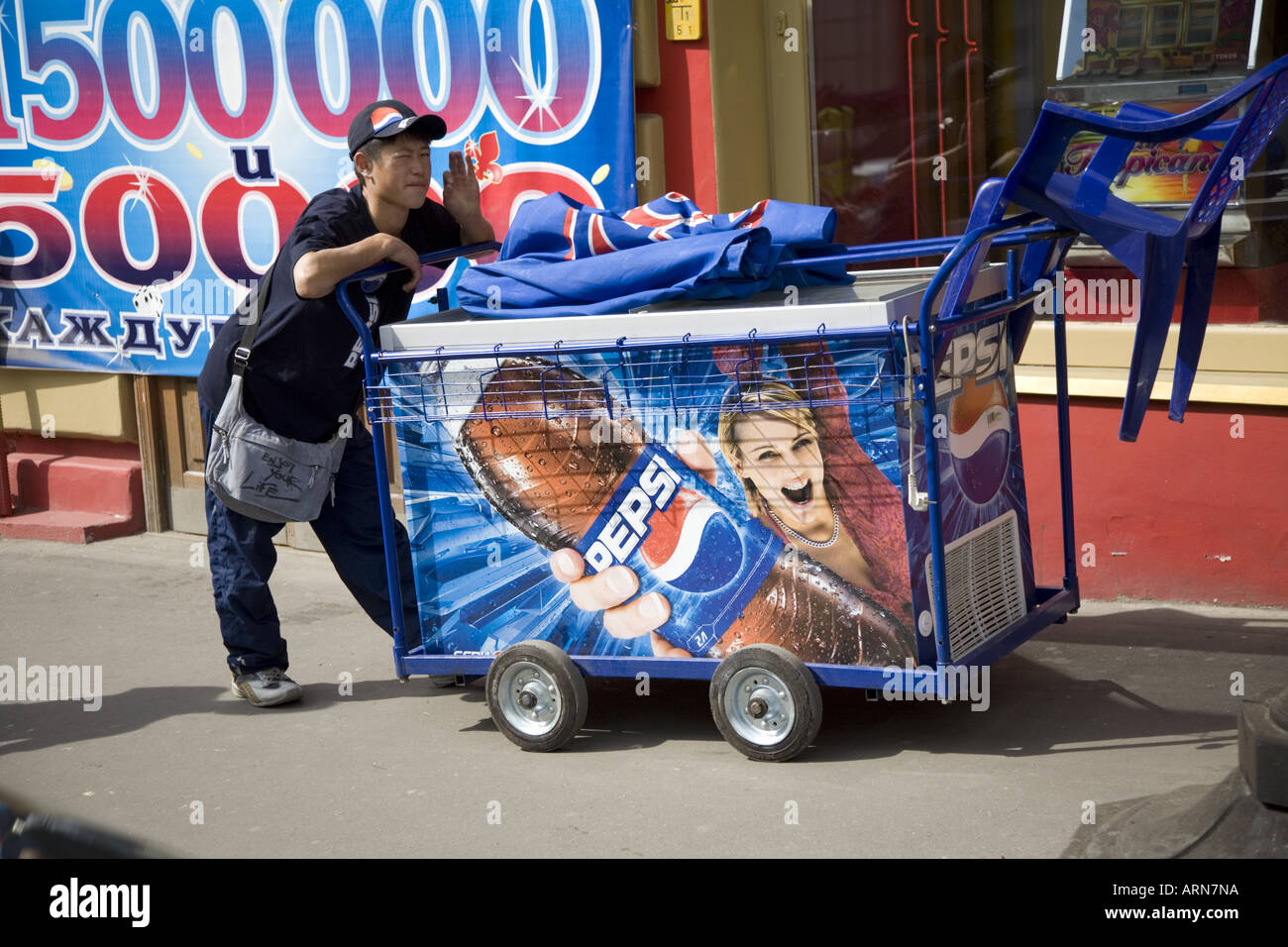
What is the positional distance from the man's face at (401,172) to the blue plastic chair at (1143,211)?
1703mm

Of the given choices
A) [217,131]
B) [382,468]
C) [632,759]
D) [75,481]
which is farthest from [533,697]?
[75,481]

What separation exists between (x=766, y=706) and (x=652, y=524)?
58 cm

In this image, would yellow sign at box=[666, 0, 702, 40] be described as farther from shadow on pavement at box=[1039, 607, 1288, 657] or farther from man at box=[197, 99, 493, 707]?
shadow on pavement at box=[1039, 607, 1288, 657]

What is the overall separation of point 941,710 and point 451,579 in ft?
4.90

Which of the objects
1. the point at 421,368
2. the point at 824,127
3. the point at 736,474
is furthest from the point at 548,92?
the point at 736,474

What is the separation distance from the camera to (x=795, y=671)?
3924 mm

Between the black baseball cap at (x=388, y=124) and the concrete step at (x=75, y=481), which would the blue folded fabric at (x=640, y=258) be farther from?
the concrete step at (x=75, y=481)

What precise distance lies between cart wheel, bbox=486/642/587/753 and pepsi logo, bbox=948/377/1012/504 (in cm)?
121

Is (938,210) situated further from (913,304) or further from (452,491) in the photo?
(452,491)

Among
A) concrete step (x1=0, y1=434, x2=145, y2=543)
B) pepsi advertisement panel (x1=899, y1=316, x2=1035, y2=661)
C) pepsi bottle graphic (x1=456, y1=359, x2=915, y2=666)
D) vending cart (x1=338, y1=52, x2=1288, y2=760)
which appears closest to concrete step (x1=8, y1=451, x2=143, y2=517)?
concrete step (x1=0, y1=434, x2=145, y2=543)

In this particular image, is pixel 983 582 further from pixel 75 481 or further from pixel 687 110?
pixel 75 481

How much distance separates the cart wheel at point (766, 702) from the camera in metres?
3.95

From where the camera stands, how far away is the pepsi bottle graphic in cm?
396

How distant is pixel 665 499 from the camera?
405 centimetres
